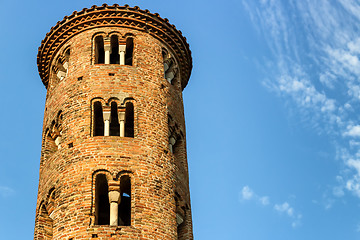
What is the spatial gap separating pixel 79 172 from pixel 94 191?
3.49ft

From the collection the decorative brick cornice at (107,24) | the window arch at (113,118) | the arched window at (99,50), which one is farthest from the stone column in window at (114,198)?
the decorative brick cornice at (107,24)

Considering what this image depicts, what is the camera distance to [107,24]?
89.8 feet

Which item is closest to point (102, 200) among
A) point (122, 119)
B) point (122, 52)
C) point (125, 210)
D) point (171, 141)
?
point (125, 210)

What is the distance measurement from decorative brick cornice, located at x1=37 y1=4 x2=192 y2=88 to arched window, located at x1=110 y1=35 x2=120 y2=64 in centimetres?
71

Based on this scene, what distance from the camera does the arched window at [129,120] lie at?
24.5 meters

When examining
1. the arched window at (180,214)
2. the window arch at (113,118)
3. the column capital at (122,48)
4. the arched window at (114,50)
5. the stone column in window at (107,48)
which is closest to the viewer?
the arched window at (180,214)

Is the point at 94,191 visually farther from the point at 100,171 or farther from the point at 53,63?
the point at 53,63

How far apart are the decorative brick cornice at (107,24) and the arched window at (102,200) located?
8.27 m

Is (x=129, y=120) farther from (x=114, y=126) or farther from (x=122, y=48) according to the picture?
(x=122, y=48)

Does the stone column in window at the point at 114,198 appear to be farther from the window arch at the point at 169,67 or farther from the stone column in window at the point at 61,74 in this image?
the stone column in window at the point at 61,74

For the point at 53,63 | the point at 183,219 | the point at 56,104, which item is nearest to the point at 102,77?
the point at 56,104

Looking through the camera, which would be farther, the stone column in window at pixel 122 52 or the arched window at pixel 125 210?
the stone column in window at pixel 122 52

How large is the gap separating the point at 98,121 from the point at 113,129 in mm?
739

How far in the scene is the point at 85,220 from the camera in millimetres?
20578
